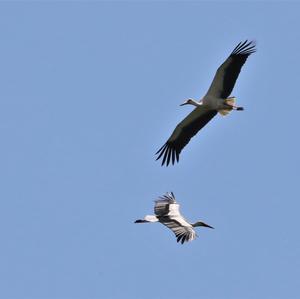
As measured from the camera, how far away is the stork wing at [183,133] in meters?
22.2

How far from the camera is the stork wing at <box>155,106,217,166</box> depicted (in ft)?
72.8

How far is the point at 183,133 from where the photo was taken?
2247 cm

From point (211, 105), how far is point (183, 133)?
105 centimetres

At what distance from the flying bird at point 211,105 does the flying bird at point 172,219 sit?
0.77 metres

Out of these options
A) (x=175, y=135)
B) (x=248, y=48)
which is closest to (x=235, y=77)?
(x=248, y=48)

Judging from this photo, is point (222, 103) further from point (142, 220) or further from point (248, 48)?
point (142, 220)

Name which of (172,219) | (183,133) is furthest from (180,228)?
(183,133)

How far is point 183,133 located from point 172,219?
2.04 m

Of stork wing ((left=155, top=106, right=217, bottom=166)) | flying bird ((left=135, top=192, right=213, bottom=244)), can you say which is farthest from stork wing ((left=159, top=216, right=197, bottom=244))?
stork wing ((left=155, top=106, right=217, bottom=166))

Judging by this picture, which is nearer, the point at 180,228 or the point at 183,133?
the point at 180,228

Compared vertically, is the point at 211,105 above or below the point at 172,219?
above

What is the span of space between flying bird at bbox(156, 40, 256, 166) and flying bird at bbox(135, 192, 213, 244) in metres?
0.77

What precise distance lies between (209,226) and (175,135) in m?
1.97

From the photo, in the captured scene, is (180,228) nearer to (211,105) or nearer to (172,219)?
(172,219)
